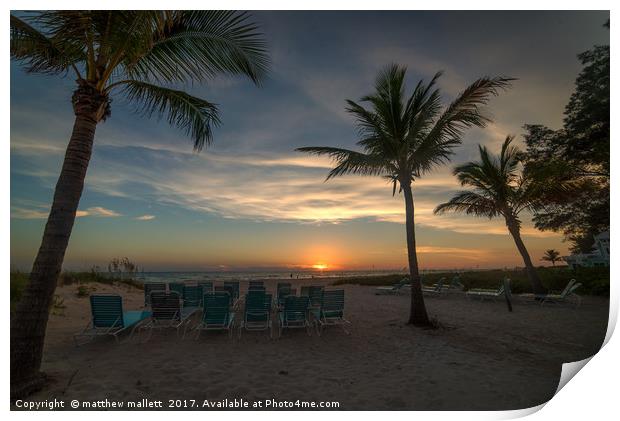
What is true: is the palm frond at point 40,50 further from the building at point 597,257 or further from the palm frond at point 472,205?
the building at point 597,257

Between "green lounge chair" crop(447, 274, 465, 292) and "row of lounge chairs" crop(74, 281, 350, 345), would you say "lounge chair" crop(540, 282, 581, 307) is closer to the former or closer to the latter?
"green lounge chair" crop(447, 274, 465, 292)

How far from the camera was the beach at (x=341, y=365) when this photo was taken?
3764 millimetres

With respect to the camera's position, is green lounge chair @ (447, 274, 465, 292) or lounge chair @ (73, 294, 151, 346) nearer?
lounge chair @ (73, 294, 151, 346)

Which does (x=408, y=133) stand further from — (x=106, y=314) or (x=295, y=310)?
(x=106, y=314)

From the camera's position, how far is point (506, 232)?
13492mm

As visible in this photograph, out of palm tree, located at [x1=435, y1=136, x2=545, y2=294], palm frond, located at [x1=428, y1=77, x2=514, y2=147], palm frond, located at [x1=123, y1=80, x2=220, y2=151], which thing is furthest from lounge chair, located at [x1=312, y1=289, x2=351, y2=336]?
palm tree, located at [x1=435, y1=136, x2=545, y2=294]

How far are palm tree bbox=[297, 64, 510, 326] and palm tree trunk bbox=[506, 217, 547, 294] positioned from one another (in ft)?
25.0

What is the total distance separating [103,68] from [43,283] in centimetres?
299

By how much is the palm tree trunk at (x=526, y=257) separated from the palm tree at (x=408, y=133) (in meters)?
7.61

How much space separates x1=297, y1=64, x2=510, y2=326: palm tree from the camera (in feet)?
23.8

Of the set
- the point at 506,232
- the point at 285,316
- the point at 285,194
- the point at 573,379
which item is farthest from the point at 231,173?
the point at 506,232

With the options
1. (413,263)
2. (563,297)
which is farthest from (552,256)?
(413,263)
